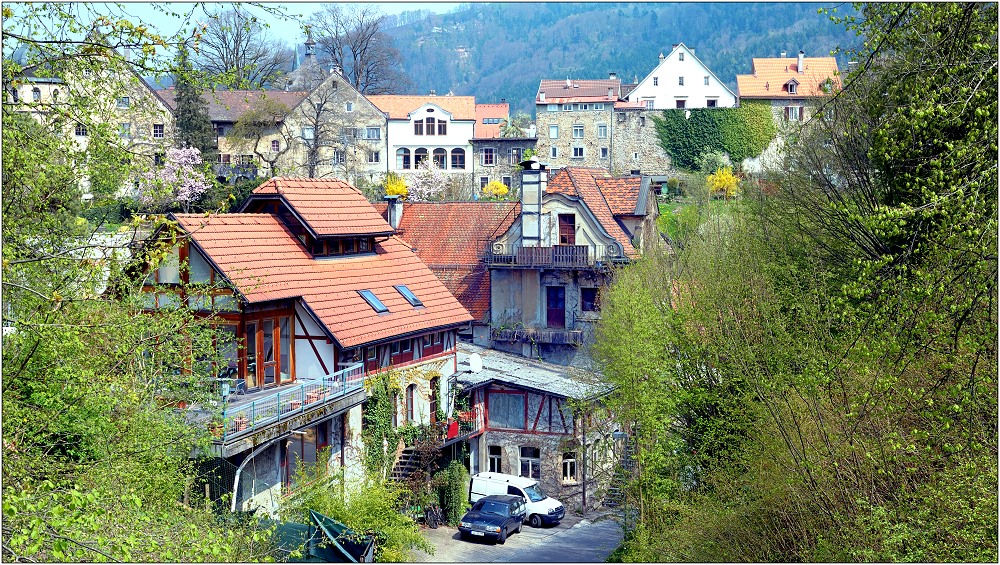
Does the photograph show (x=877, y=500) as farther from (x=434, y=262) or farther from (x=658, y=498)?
(x=434, y=262)

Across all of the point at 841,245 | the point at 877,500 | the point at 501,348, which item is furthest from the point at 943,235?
the point at 501,348

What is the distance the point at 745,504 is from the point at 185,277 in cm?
1292

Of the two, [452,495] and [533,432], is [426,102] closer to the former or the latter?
[533,432]

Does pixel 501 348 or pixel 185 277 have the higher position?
pixel 185 277

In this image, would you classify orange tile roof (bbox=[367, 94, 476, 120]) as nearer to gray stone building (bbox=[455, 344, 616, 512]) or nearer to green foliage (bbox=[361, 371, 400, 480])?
gray stone building (bbox=[455, 344, 616, 512])

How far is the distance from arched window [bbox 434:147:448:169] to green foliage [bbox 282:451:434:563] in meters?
49.4

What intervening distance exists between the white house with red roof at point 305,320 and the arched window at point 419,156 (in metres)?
40.7

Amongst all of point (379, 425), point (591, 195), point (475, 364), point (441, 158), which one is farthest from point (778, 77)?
point (379, 425)

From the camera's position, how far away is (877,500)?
36.2ft

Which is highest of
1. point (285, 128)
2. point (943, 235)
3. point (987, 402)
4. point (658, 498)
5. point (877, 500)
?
point (285, 128)

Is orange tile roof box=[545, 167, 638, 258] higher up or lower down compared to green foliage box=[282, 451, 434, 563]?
higher up

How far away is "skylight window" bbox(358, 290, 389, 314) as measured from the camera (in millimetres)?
25219

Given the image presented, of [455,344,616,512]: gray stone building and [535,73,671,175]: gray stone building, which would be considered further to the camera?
[535,73,671,175]: gray stone building

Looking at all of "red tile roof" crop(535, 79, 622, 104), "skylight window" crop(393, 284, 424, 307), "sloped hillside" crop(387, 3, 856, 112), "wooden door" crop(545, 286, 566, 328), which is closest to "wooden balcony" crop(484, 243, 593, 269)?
"wooden door" crop(545, 286, 566, 328)
